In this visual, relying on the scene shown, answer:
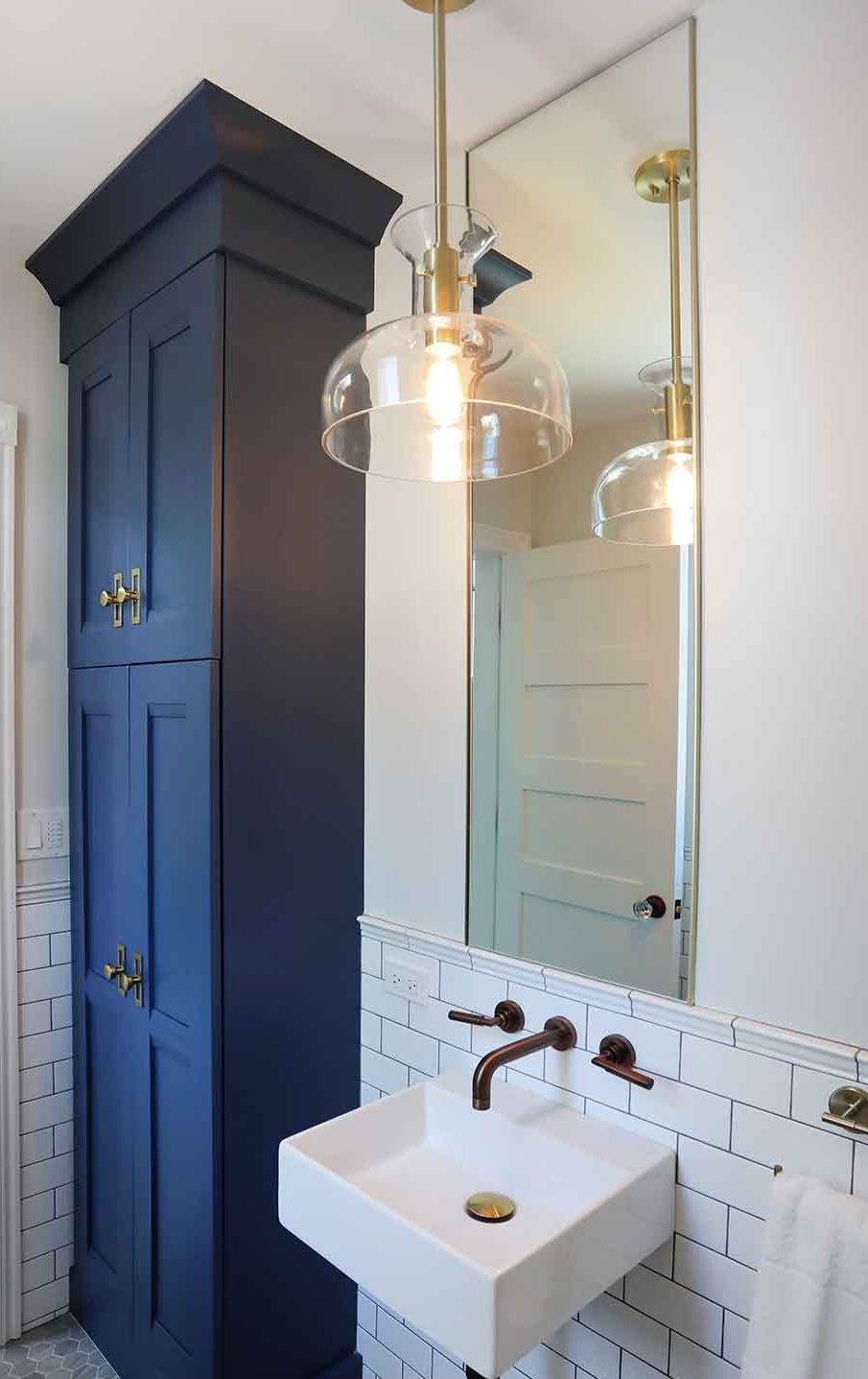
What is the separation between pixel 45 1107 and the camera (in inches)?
82.7

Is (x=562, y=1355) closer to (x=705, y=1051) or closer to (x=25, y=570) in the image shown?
(x=705, y=1051)

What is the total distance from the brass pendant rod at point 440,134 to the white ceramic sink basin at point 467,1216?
131 cm

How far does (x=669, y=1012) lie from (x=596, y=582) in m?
0.72

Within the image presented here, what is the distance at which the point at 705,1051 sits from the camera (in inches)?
51.3

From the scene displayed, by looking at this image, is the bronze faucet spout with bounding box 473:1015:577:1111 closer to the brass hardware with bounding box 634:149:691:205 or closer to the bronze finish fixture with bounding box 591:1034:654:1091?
the bronze finish fixture with bounding box 591:1034:654:1091

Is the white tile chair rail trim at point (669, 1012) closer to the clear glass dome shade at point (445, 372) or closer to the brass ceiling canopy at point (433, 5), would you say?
the clear glass dome shade at point (445, 372)

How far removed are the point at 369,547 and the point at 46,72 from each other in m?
1.00

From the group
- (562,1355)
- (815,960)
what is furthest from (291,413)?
(562,1355)

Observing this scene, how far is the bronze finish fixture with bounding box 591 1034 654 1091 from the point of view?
1360 millimetres

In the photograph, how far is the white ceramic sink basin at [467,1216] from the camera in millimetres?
1113

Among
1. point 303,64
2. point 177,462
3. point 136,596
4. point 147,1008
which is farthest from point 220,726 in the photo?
point 303,64

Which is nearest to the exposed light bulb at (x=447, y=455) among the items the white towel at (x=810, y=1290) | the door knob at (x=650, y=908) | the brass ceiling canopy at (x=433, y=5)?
the brass ceiling canopy at (x=433, y=5)

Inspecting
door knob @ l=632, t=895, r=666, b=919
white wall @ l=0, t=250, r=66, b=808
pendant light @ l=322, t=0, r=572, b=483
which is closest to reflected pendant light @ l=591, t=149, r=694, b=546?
pendant light @ l=322, t=0, r=572, b=483

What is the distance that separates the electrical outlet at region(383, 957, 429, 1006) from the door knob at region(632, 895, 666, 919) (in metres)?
0.53
